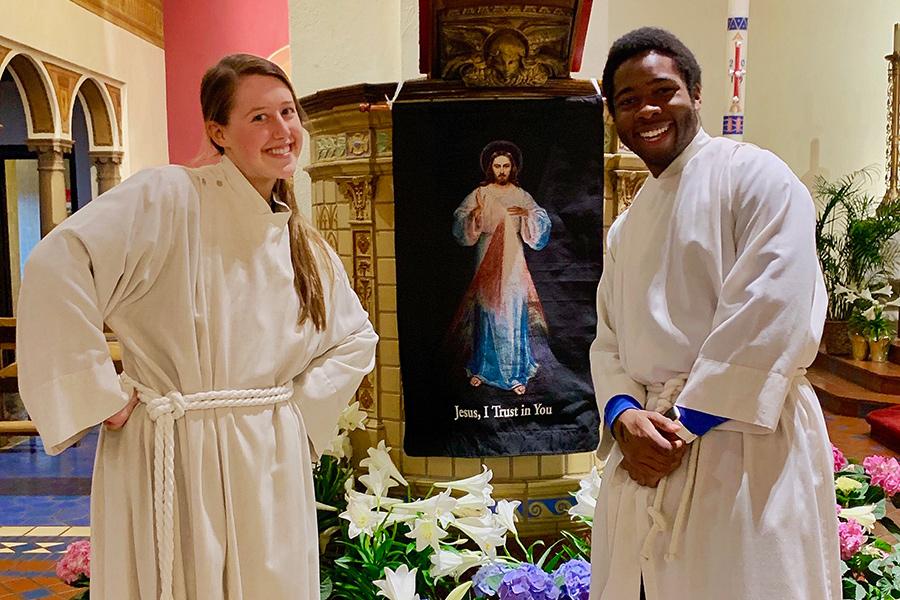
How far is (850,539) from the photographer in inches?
96.0

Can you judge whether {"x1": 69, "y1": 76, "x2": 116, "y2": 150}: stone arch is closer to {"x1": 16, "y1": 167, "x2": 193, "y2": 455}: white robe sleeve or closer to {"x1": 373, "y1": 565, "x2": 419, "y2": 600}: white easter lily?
{"x1": 373, "y1": 565, "x2": 419, "y2": 600}: white easter lily

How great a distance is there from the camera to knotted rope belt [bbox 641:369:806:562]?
1.61m

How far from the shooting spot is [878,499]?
280cm

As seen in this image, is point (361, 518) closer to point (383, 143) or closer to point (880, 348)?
point (383, 143)

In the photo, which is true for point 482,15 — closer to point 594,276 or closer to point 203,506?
point 594,276

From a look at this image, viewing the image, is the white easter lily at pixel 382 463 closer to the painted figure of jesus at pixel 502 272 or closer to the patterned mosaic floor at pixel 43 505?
the painted figure of jesus at pixel 502 272

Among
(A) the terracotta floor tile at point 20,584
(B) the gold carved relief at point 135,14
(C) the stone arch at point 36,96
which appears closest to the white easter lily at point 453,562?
(A) the terracotta floor tile at point 20,584

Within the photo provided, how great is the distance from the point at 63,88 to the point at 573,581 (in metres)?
7.32

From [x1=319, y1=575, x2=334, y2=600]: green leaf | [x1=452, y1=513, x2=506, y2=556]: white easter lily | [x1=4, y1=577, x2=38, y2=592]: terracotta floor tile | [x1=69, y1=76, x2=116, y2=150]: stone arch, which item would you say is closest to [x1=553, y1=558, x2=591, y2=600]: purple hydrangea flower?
[x1=452, y1=513, x2=506, y2=556]: white easter lily

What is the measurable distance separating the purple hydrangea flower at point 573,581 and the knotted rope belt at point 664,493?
76 cm

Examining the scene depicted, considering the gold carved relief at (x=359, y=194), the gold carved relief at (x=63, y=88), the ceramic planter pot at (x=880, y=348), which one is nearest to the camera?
the gold carved relief at (x=359, y=194)

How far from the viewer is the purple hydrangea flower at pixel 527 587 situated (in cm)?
229

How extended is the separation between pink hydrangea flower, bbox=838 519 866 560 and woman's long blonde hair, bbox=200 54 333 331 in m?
1.71

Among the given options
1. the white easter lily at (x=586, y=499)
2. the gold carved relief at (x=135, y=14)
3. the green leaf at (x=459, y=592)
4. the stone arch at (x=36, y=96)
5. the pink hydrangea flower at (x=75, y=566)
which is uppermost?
the gold carved relief at (x=135, y=14)
